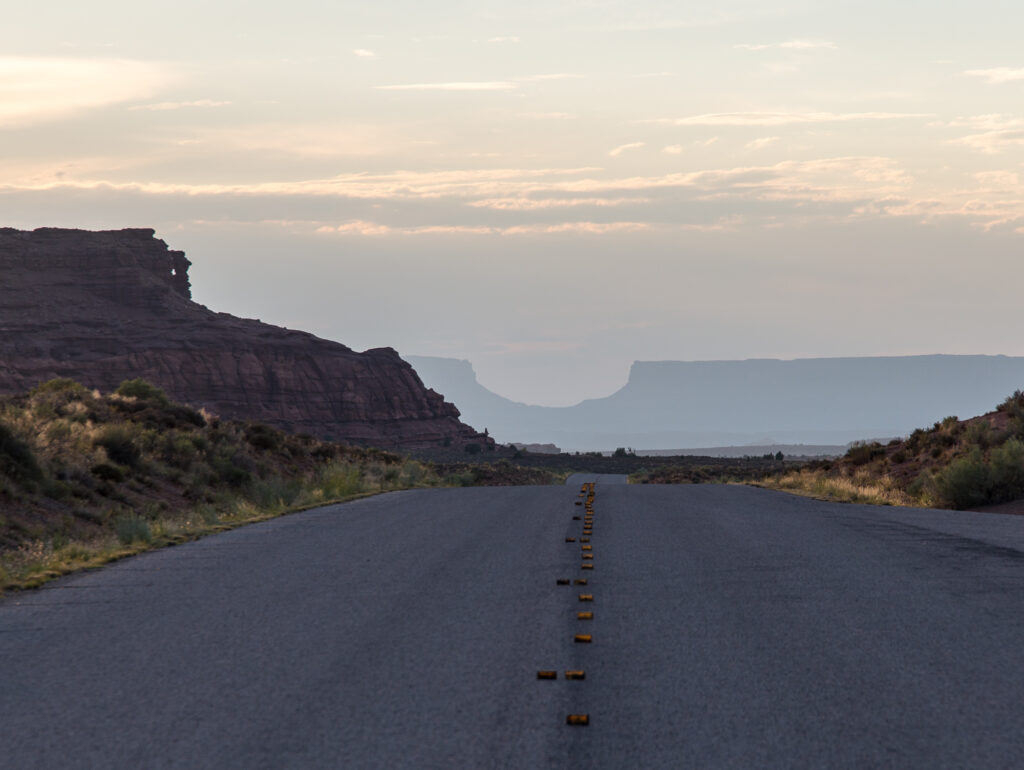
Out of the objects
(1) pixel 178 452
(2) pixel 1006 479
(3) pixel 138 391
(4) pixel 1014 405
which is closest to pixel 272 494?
(1) pixel 178 452

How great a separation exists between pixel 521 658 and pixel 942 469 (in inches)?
840

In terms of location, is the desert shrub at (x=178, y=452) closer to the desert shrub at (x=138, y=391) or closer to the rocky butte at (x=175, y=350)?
the desert shrub at (x=138, y=391)

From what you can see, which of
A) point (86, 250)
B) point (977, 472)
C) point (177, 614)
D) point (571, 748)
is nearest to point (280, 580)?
point (177, 614)

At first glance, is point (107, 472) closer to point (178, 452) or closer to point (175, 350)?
point (178, 452)

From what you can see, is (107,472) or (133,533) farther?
(107,472)

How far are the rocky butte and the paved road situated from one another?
88.2m

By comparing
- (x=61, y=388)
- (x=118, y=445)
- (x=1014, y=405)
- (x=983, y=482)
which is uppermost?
(x=1014, y=405)

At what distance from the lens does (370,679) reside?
277 inches

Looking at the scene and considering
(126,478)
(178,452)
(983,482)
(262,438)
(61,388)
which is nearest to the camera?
(126,478)

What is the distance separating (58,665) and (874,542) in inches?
423

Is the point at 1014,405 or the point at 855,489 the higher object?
the point at 1014,405

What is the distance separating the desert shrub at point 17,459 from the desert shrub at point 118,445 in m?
3.94

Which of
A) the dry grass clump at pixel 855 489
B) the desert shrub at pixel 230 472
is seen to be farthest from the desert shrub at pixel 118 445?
the dry grass clump at pixel 855 489

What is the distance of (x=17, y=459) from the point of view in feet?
64.1
